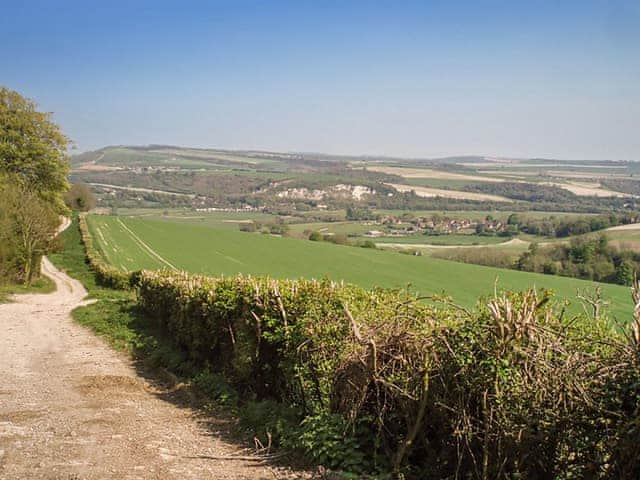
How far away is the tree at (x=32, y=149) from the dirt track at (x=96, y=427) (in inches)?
1268

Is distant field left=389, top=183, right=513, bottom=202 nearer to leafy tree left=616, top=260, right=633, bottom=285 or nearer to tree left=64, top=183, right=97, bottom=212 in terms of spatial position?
tree left=64, top=183, right=97, bottom=212

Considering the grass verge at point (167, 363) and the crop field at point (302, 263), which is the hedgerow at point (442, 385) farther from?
the crop field at point (302, 263)

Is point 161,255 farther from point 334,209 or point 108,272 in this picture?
point 334,209

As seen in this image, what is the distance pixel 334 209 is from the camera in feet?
405

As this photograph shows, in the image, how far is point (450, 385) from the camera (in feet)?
18.2

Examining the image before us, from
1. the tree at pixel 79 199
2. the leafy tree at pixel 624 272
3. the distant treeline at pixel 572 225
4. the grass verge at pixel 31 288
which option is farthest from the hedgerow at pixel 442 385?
the tree at pixel 79 199

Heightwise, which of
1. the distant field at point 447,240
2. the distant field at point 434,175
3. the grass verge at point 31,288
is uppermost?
the distant field at point 434,175

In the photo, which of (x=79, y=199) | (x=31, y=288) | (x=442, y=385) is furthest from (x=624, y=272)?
(x=79, y=199)

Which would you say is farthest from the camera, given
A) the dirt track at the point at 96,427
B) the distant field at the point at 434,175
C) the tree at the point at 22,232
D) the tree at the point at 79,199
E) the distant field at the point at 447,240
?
the distant field at the point at 434,175

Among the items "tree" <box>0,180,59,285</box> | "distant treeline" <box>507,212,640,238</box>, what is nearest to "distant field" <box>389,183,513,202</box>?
"distant treeline" <box>507,212,640,238</box>

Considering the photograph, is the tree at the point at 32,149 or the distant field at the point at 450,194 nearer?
the tree at the point at 32,149

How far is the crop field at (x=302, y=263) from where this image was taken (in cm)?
4278

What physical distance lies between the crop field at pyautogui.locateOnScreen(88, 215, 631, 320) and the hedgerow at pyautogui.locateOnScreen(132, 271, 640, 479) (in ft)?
97.0

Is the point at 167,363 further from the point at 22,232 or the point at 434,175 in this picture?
the point at 434,175
